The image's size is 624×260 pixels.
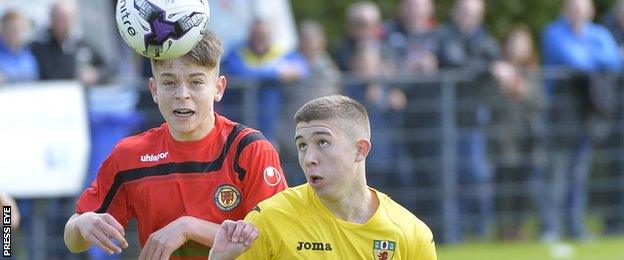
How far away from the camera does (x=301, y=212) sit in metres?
5.91

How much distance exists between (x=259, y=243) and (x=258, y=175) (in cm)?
48

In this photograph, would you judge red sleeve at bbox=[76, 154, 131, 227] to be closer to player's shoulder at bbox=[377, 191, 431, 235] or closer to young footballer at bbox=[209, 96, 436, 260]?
young footballer at bbox=[209, 96, 436, 260]

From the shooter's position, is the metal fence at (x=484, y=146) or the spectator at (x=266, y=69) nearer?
the spectator at (x=266, y=69)

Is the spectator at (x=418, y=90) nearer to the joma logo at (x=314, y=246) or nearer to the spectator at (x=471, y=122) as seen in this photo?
the spectator at (x=471, y=122)

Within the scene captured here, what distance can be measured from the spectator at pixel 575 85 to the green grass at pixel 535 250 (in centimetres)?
33

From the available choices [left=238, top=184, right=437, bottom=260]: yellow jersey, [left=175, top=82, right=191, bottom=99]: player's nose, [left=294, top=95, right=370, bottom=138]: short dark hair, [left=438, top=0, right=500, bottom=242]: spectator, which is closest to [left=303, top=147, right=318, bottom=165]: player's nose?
[left=294, top=95, right=370, bottom=138]: short dark hair

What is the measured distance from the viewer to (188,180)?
626 cm

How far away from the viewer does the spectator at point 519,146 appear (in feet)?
43.8

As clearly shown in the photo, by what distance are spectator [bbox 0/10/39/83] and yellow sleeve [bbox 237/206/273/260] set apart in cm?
637

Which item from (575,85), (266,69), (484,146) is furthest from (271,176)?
(575,85)

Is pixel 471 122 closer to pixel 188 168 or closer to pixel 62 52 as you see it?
pixel 62 52

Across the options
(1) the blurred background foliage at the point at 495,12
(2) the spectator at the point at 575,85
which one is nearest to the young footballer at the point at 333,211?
(2) the spectator at the point at 575,85

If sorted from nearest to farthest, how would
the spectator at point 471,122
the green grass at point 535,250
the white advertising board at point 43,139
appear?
the white advertising board at point 43,139 → the green grass at point 535,250 → the spectator at point 471,122

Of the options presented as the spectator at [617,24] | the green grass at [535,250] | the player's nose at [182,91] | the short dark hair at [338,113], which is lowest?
the green grass at [535,250]
